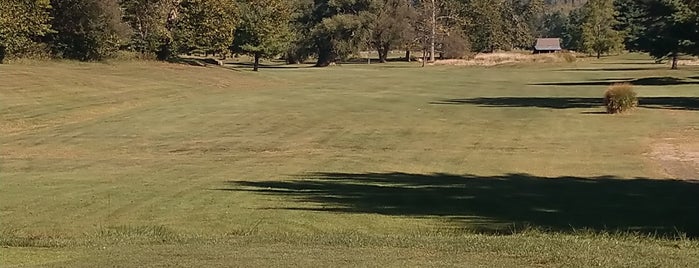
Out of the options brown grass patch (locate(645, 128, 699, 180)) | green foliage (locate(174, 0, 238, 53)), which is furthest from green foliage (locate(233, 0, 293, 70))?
brown grass patch (locate(645, 128, 699, 180))

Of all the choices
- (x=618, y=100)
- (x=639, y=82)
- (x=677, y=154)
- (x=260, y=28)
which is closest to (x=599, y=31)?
(x=260, y=28)

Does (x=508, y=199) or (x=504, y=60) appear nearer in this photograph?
(x=508, y=199)

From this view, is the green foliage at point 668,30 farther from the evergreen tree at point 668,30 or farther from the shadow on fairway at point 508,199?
the shadow on fairway at point 508,199

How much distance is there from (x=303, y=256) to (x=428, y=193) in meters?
9.60

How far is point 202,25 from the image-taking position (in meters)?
81.9

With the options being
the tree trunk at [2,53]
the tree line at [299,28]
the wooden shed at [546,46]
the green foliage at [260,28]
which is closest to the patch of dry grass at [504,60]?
Result: the tree line at [299,28]

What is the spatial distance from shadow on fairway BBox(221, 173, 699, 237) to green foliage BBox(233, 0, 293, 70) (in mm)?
69328

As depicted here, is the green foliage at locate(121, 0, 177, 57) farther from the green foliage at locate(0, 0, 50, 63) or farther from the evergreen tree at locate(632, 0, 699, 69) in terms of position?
the evergreen tree at locate(632, 0, 699, 69)

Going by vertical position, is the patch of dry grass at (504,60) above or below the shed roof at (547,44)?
above

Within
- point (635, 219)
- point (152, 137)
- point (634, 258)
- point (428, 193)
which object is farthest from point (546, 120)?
point (634, 258)

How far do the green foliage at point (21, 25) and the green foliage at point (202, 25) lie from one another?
14.5 metres

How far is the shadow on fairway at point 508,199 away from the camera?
52.1 ft

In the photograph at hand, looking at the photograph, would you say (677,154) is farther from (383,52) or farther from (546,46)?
(546,46)

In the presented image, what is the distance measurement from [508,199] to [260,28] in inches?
2916
